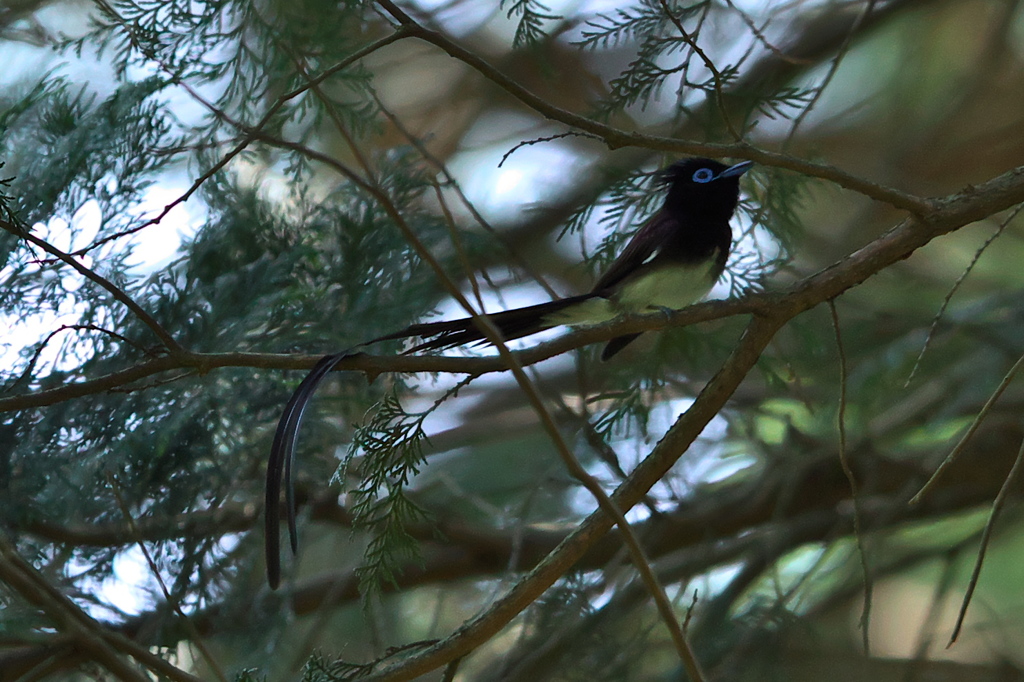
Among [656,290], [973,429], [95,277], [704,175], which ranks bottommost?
[973,429]

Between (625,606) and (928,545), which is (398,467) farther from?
(928,545)

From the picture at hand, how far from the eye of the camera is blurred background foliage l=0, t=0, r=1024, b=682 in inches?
71.5

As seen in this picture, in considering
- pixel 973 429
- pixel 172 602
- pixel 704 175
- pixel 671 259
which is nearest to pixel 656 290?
pixel 671 259

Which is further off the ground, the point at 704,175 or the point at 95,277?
the point at 704,175

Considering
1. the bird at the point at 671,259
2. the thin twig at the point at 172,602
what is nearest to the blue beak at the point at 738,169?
the bird at the point at 671,259

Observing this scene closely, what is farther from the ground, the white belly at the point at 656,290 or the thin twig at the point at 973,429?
the white belly at the point at 656,290

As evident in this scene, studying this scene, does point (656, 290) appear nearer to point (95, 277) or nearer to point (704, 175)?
point (704, 175)

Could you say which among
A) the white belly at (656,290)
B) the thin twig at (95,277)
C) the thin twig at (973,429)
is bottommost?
the thin twig at (973,429)

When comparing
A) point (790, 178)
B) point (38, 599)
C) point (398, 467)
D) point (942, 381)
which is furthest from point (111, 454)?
point (942, 381)

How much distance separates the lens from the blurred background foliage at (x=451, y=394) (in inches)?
71.5

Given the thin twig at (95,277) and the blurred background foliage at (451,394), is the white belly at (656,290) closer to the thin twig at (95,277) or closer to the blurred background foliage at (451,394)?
the blurred background foliage at (451,394)

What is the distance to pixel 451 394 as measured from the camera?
5.08 feet

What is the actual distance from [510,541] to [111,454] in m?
1.22

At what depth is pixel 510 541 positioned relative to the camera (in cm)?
272
